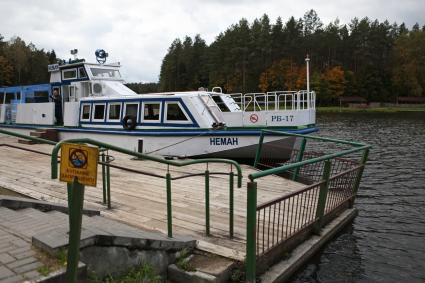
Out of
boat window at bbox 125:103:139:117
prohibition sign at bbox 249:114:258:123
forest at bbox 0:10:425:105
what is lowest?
prohibition sign at bbox 249:114:258:123

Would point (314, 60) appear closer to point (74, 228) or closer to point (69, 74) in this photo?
point (69, 74)

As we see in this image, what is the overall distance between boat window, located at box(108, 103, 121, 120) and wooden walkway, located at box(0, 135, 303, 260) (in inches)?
165

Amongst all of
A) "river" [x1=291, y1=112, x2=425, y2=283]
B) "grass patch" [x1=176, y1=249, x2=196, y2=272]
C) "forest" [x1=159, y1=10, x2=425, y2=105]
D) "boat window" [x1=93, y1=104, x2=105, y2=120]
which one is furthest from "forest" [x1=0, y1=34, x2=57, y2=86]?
"grass patch" [x1=176, y1=249, x2=196, y2=272]

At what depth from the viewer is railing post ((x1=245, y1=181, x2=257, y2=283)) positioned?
15.6 ft

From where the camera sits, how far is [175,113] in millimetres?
14344

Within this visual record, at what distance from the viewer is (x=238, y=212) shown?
711 cm

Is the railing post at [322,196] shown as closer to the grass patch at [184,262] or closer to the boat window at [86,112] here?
the grass patch at [184,262]

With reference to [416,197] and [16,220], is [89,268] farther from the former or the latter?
[416,197]

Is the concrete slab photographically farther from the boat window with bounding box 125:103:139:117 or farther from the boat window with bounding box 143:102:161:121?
the boat window with bounding box 125:103:139:117

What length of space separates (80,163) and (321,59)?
90748 millimetres

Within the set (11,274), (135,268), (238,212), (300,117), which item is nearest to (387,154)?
(300,117)

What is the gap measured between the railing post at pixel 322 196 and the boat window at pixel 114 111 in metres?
10.5

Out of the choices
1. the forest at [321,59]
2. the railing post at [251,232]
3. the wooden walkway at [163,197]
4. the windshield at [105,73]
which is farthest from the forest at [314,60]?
the railing post at [251,232]

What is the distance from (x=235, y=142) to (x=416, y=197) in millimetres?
5618
